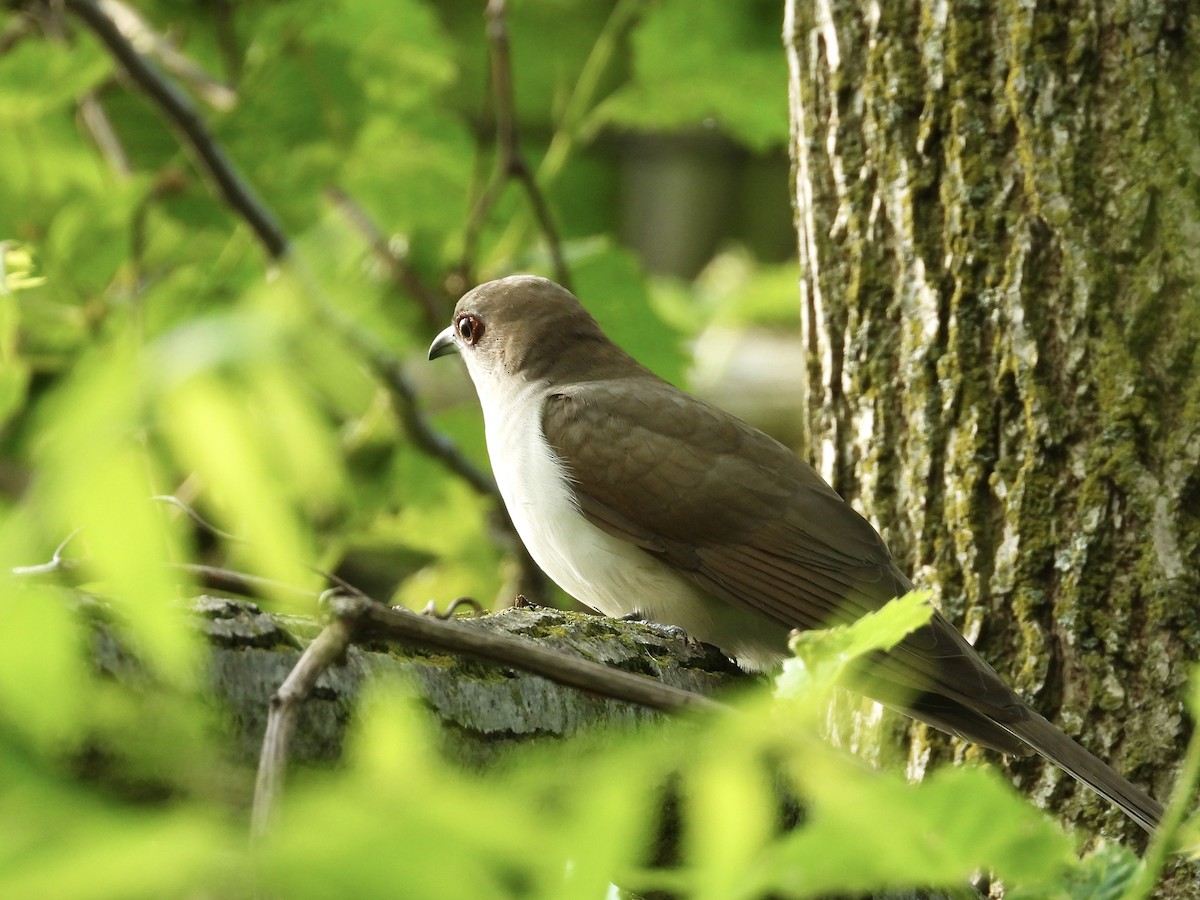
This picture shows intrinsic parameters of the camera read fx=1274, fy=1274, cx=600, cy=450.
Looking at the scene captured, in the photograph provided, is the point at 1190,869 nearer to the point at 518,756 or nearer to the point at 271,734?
the point at 518,756

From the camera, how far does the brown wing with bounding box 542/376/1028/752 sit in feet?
9.12

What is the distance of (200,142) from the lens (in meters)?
4.14

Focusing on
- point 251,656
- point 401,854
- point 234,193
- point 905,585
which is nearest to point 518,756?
point 251,656

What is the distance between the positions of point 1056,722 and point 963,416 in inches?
28.0

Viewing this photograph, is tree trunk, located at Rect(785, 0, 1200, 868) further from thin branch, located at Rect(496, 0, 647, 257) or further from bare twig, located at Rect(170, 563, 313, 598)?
thin branch, located at Rect(496, 0, 647, 257)

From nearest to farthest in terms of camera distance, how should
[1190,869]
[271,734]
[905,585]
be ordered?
1. [271,734]
2. [1190,869]
3. [905,585]

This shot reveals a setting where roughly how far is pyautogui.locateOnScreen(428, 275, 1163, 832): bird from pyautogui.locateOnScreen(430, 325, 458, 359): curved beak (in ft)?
2.22

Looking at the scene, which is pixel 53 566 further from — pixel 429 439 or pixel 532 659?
pixel 429 439

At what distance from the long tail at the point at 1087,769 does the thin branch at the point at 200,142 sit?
2620 mm

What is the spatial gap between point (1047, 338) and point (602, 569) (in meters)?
1.25

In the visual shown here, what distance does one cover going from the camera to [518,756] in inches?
69.3

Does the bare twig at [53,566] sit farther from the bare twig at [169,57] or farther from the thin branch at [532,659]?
the bare twig at [169,57]

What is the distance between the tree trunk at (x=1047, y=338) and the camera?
9.03 feet

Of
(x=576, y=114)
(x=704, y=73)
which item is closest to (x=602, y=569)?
(x=576, y=114)
